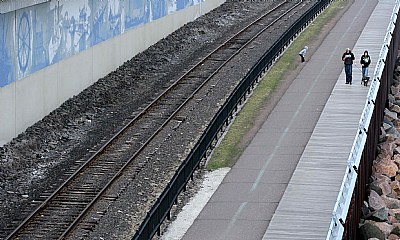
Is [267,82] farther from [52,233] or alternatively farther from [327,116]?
[52,233]

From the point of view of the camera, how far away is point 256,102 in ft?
129

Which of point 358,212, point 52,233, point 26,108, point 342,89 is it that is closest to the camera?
point 52,233

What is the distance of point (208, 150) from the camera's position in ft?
105

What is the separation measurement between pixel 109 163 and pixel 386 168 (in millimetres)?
12881

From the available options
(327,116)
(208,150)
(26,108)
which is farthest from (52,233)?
(327,116)

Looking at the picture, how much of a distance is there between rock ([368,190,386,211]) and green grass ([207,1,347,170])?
4615 millimetres

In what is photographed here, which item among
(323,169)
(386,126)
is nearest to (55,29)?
(323,169)

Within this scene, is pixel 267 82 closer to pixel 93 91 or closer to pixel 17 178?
pixel 93 91

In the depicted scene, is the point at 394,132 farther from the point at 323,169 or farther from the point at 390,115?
the point at 323,169

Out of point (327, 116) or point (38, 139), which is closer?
point (38, 139)

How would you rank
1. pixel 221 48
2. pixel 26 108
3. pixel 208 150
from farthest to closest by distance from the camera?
pixel 221 48, pixel 26 108, pixel 208 150

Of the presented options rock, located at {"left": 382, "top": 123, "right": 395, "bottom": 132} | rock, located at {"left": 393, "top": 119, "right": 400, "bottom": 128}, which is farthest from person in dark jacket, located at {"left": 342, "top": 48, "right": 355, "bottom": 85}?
rock, located at {"left": 393, "top": 119, "right": 400, "bottom": 128}

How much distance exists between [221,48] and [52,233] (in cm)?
2923

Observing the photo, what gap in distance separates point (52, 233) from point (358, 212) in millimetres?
9681
